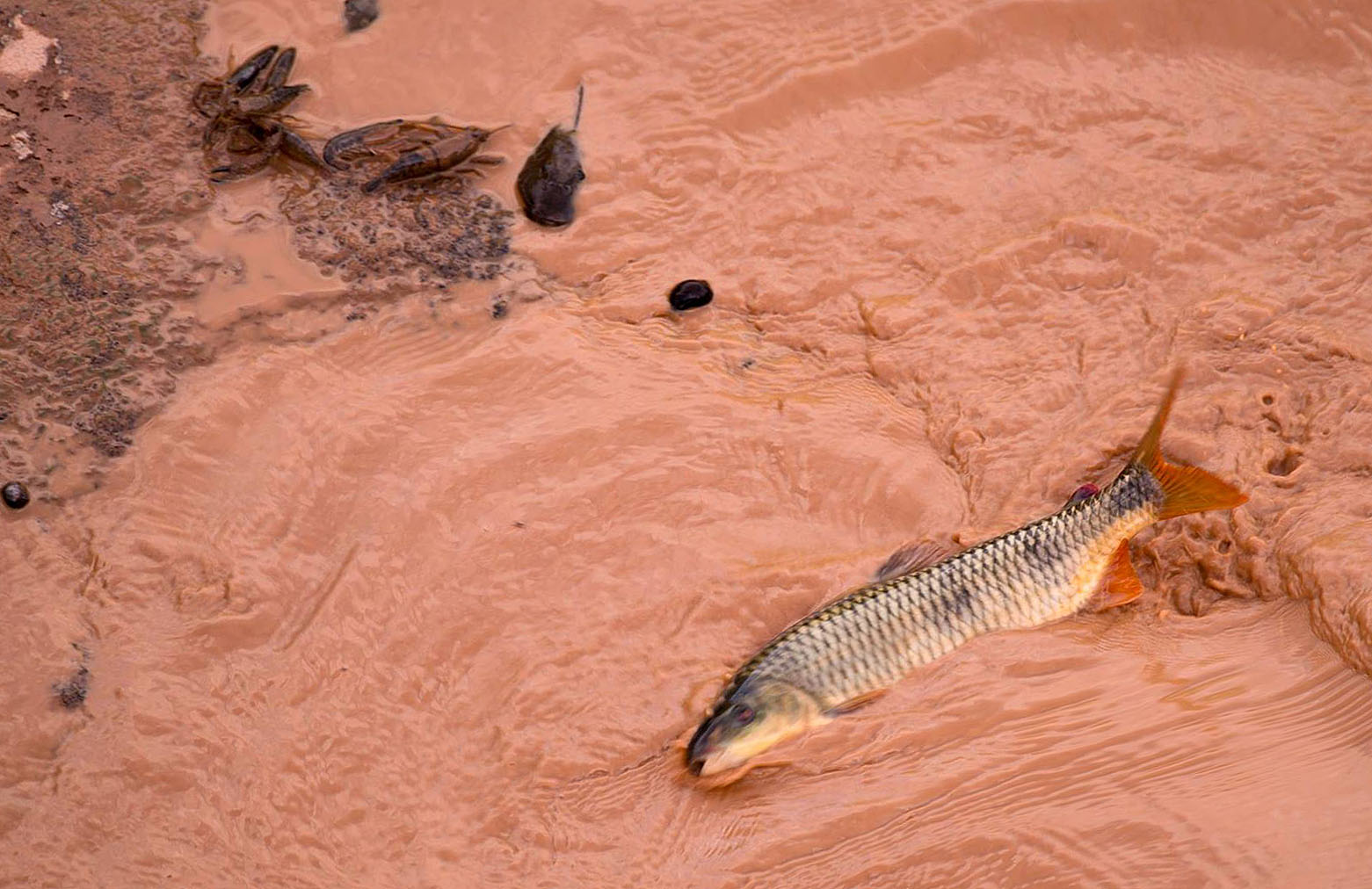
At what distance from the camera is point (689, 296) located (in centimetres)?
473

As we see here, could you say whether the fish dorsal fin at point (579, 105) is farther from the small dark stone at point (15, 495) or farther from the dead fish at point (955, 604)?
the small dark stone at point (15, 495)

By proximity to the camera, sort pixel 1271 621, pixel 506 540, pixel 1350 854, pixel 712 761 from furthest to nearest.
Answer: pixel 506 540, pixel 1271 621, pixel 712 761, pixel 1350 854

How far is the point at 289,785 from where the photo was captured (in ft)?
11.9

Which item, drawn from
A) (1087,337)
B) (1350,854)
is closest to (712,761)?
(1350,854)

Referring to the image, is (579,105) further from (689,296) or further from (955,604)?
(955,604)

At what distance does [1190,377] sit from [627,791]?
2.68m

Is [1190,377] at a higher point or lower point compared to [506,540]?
higher

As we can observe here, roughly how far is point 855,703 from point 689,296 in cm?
183

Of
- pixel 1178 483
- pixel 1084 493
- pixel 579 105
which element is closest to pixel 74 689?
pixel 579 105

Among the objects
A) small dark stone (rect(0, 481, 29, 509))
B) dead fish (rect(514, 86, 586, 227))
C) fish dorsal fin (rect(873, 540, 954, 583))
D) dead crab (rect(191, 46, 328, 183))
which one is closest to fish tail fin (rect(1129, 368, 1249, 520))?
fish dorsal fin (rect(873, 540, 954, 583))

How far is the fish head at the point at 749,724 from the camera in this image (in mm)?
3609

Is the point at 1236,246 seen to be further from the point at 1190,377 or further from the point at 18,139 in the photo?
the point at 18,139

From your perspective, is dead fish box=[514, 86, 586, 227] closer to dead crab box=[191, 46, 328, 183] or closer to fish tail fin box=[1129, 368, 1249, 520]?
dead crab box=[191, 46, 328, 183]

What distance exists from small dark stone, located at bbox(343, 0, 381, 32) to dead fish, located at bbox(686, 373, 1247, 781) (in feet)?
11.5
